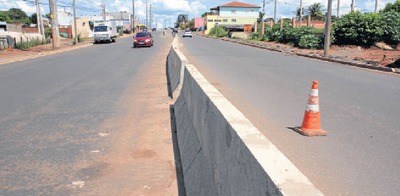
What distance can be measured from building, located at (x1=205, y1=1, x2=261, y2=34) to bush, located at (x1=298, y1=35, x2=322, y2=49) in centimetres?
7628

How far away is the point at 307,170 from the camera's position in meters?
4.05

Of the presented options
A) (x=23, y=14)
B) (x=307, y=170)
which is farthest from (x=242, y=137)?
(x=23, y=14)

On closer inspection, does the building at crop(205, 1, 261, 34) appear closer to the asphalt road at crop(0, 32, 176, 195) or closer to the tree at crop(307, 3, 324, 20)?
the tree at crop(307, 3, 324, 20)

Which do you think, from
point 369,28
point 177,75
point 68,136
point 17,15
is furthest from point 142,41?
point 17,15

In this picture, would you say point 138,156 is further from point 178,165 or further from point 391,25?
point 391,25

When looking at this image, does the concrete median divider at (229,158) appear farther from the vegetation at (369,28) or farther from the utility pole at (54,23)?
the utility pole at (54,23)

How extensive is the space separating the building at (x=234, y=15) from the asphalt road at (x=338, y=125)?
313ft

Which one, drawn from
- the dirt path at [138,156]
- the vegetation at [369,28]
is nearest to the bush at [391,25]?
the vegetation at [369,28]

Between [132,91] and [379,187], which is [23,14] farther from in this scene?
[379,187]

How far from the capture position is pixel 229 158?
2.62 meters

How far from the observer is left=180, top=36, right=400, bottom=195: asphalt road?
3848 millimetres

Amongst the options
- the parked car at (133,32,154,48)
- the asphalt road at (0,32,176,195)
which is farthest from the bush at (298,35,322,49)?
the asphalt road at (0,32,176,195)

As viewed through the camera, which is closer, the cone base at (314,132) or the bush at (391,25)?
the cone base at (314,132)

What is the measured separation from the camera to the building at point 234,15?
10450 centimetres
